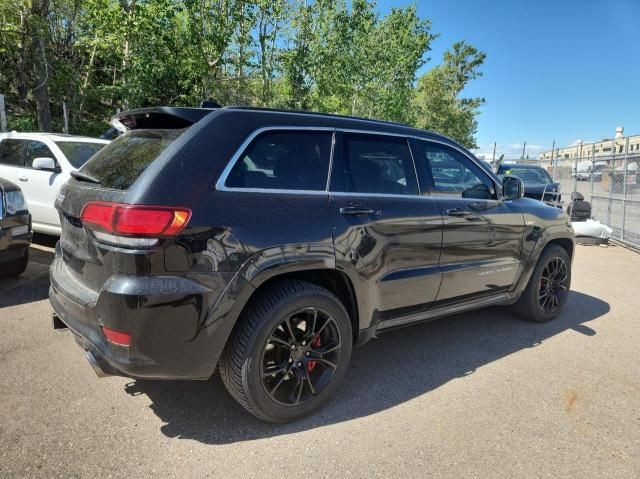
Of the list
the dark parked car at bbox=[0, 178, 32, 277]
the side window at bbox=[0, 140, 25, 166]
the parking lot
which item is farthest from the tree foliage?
the parking lot

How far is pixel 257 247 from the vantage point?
93.3 inches

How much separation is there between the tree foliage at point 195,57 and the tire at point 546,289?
9.56 metres

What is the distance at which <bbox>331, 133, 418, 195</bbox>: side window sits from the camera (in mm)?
2902

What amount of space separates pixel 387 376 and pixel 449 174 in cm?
169

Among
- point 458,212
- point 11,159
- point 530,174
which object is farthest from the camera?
point 530,174

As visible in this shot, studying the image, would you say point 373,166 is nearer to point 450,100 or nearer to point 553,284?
point 553,284

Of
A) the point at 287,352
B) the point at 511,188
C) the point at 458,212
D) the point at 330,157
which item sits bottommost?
the point at 287,352

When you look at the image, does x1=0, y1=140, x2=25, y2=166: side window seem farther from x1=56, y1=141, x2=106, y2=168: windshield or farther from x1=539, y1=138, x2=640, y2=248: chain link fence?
x1=539, y1=138, x2=640, y2=248: chain link fence

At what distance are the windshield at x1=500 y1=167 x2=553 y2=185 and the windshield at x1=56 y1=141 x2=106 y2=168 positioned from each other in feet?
35.2

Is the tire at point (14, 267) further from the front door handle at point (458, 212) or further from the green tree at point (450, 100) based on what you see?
the green tree at point (450, 100)

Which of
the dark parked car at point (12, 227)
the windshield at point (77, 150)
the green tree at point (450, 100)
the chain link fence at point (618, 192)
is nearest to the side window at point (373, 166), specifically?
the dark parked car at point (12, 227)

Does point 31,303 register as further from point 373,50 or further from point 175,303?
point 373,50

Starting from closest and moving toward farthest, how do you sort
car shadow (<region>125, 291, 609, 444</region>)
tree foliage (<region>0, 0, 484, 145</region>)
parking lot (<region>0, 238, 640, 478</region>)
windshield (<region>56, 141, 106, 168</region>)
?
parking lot (<region>0, 238, 640, 478</region>)
car shadow (<region>125, 291, 609, 444</region>)
windshield (<region>56, 141, 106, 168</region>)
tree foliage (<region>0, 0, 484, 145</region>)

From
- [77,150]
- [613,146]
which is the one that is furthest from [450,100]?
[77,150]
